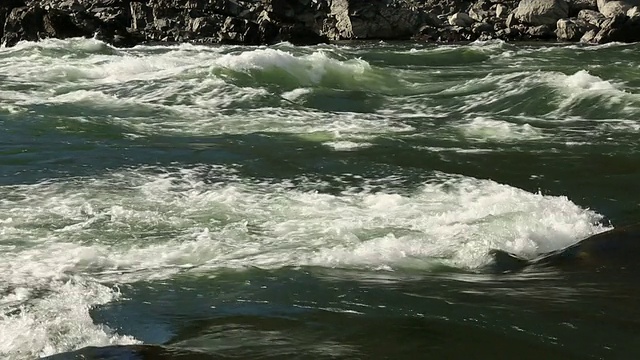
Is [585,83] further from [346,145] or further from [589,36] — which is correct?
[589,36]

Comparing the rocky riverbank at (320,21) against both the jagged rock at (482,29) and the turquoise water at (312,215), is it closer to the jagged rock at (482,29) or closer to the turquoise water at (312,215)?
the jagged rock at (482,29)

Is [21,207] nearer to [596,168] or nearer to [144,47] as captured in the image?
[596,168]

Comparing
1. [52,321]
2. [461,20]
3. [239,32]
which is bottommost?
[239,32]

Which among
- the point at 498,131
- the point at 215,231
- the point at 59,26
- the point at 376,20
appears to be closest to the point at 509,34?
the point at 376,20

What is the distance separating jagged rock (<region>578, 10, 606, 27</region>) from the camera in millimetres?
37662

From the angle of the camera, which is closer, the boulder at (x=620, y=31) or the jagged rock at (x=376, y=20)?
the boulder at (x=620, y=31)

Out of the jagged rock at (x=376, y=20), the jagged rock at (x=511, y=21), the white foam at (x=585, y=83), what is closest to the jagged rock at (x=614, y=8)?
the jagged rock at (x=511, y=21)

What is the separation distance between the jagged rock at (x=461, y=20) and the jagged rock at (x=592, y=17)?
5.11m

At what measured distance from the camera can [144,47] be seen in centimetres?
3562

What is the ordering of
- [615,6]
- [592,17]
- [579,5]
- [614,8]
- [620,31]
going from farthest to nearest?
[579,5]
[615,6]
[614,8]
[592,17]
[620,31]

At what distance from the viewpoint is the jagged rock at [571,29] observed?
3653 centimetres

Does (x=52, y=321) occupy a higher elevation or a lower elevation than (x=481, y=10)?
higher

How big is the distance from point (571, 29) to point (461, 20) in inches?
256

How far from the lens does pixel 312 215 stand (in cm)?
970
